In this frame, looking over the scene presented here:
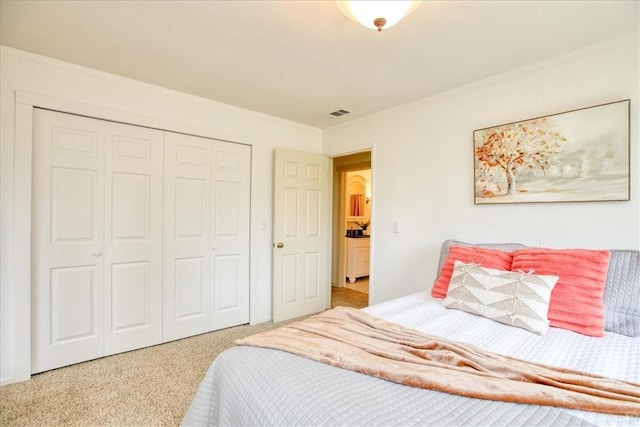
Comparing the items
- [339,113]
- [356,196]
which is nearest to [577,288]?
[339,113]

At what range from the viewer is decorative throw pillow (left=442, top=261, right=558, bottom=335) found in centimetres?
152

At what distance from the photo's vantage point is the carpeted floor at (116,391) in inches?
67.5

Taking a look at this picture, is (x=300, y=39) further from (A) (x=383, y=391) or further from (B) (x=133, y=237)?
(B) (x=133, y=237)

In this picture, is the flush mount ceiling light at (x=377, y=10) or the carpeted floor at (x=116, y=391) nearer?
the flush mount ceiling light at (x=377, y=10)

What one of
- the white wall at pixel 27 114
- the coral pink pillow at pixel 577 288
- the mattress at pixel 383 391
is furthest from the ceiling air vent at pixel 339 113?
the mattress at pixel 383 391

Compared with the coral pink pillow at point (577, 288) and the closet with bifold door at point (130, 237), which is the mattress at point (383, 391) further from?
the closet with bifold door at point (130, 237)

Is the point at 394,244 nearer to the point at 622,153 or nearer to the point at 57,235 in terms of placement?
the point at 622,153

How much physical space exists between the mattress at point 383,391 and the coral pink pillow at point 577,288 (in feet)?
0.22

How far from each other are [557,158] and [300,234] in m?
2.49

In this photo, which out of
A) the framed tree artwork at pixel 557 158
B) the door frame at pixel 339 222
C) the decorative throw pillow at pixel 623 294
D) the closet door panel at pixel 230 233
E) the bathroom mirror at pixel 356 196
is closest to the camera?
the decorative throw pillow at pixel 623 294

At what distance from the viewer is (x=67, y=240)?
7.43 feet

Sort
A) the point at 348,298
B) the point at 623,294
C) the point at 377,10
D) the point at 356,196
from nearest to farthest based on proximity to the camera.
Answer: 1. the point at 377,10
2. the point at 623,294
3. the point at 348,298
4. the point at 356,196

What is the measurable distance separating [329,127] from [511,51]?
83.4 inches

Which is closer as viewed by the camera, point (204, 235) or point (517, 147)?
point (517, 147)
